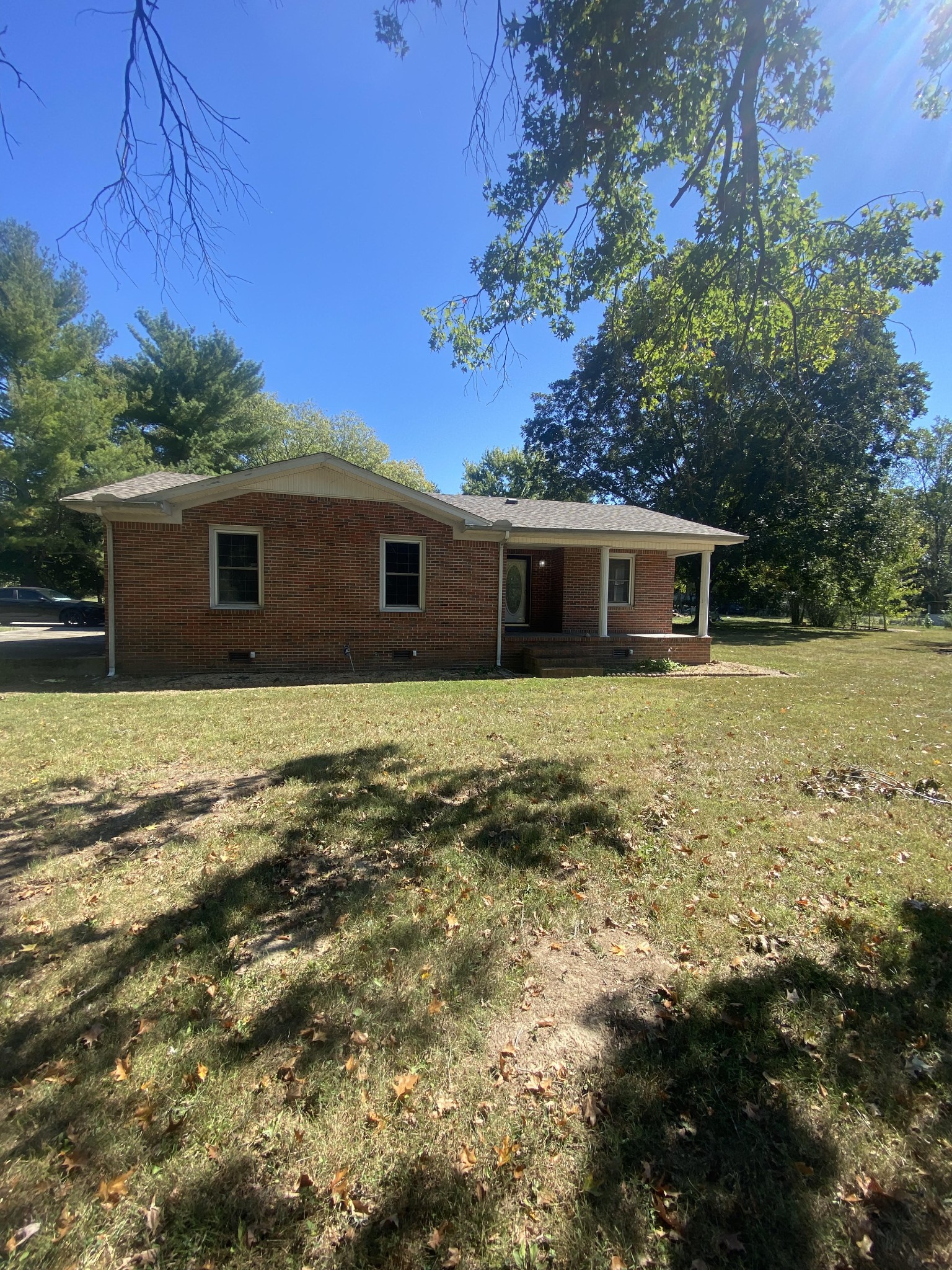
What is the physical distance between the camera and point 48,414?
2103 centimetres

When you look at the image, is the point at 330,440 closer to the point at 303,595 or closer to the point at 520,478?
the point at 520,478

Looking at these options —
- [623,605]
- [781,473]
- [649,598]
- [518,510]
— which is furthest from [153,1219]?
[781,473]

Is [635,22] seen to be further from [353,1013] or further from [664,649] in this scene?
[664,649]

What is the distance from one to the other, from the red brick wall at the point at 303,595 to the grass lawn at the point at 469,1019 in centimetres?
569

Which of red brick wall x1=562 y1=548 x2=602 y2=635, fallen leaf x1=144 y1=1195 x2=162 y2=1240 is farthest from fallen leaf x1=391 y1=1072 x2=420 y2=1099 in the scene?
red brick wall x1=562 y1=548 x2=602 y2=635

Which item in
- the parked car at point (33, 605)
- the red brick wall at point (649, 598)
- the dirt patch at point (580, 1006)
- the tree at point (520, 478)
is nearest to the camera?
the dirt patch at point (580, 1006)

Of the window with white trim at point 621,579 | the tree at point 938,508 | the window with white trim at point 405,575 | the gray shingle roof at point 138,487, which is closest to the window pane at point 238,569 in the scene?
the gray shingle roof at point 138,487

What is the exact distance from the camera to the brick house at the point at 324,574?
409 inches

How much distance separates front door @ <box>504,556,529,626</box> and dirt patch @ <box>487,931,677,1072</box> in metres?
12.4

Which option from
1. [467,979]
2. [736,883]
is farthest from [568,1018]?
[736,883]

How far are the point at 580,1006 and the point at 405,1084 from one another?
84cm

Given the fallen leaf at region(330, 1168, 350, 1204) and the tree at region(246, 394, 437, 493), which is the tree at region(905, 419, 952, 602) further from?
the fallen leaf at region(330, 1168, 350, 1204)

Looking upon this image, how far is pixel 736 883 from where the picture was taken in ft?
11.6

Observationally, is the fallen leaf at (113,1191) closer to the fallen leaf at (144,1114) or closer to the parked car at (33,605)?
the fallen leaf at (144,1114)
